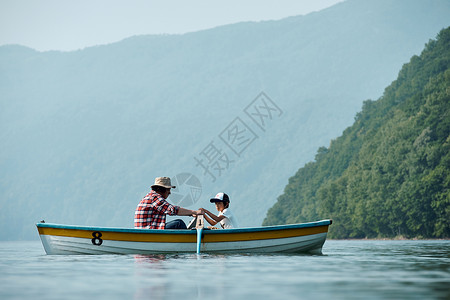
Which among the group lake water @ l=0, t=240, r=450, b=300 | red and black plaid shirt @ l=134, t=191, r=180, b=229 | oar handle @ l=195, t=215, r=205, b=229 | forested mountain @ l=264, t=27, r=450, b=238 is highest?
forested mountain @ l=264, t=27, r=450, b=238

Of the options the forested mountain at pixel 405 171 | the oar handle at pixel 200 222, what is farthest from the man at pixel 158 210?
the forested mountain at pixel 405 171

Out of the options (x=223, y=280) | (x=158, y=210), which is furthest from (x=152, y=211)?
(x=223, y=280)

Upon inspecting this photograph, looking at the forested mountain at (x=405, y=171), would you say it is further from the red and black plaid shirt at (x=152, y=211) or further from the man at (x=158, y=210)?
the red and black plaid shirt at (x=152, y=211)

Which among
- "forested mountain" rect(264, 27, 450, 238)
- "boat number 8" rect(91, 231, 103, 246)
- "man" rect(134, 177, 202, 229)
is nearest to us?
"man" rect(134, 177, 202, 229)

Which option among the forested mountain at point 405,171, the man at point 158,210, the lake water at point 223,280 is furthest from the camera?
the forested mountain at point 405,171

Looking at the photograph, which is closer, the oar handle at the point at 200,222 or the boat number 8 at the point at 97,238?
the oar handle at the point at 200,222

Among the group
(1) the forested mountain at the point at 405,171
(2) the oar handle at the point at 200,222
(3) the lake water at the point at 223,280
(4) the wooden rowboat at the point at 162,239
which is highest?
(1) the forested mountain at the point at 405,171

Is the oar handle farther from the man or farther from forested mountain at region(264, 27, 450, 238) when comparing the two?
forested mountain at region(264, 27, 450, 238)

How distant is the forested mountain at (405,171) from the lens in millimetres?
77125

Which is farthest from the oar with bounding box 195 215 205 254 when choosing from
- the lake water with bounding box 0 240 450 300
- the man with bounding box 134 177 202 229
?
the lake water with bounding box 0 240 450 300

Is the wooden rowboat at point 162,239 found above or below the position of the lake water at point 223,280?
above

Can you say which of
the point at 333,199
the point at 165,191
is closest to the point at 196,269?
the point at 165,191

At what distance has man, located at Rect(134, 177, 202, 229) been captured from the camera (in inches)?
839

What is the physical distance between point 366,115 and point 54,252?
102 metres
